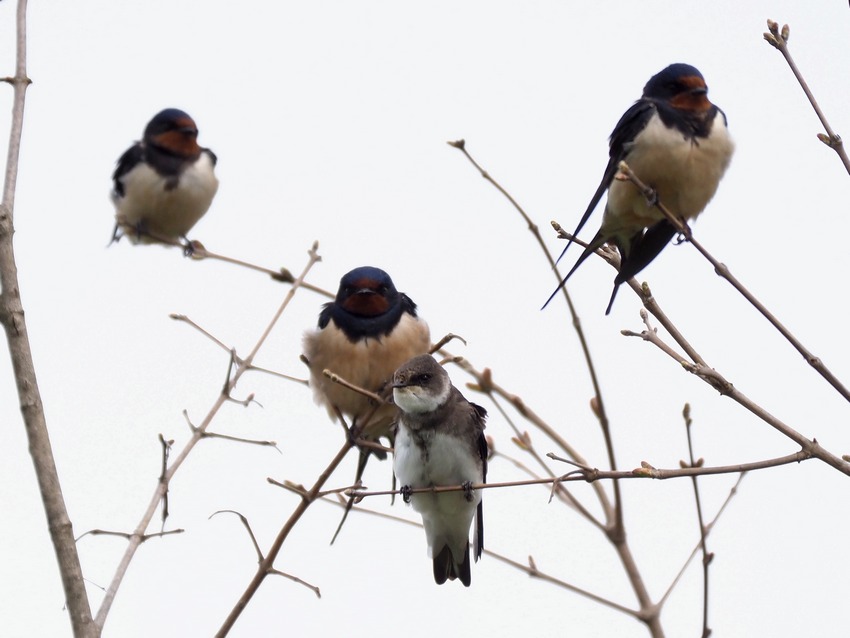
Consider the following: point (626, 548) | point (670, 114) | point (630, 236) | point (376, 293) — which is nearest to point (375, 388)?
point (376, 293)

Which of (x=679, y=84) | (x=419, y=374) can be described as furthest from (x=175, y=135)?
(x=679, y=84)

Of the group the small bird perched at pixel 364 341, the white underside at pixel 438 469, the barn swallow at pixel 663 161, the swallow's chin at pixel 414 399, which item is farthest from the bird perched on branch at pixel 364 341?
the barn swallow at pixel 663 161

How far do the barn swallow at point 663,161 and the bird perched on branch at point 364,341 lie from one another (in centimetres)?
94

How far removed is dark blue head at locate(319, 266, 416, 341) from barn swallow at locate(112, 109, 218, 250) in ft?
3.43

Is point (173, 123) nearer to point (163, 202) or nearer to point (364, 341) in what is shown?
point (163, 202)

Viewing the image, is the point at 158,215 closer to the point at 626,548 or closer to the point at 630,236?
the point at 630,236

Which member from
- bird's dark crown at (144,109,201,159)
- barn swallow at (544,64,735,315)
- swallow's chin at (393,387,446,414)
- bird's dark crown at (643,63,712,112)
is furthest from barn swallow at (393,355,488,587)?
bird's dark crown at (144,109,201,159)

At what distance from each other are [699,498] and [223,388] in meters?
1.19

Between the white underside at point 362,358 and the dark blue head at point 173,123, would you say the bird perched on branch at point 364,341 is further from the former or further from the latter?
the dark blue head at point 173,123

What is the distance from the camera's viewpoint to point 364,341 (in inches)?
195

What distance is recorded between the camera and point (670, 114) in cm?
435

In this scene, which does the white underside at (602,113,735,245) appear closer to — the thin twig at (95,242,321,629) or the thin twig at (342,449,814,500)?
the thin twig at (95,242,321,629)

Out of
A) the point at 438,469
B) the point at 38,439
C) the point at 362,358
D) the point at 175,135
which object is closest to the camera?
the point at 38,439

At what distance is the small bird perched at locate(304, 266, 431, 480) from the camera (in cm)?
494
